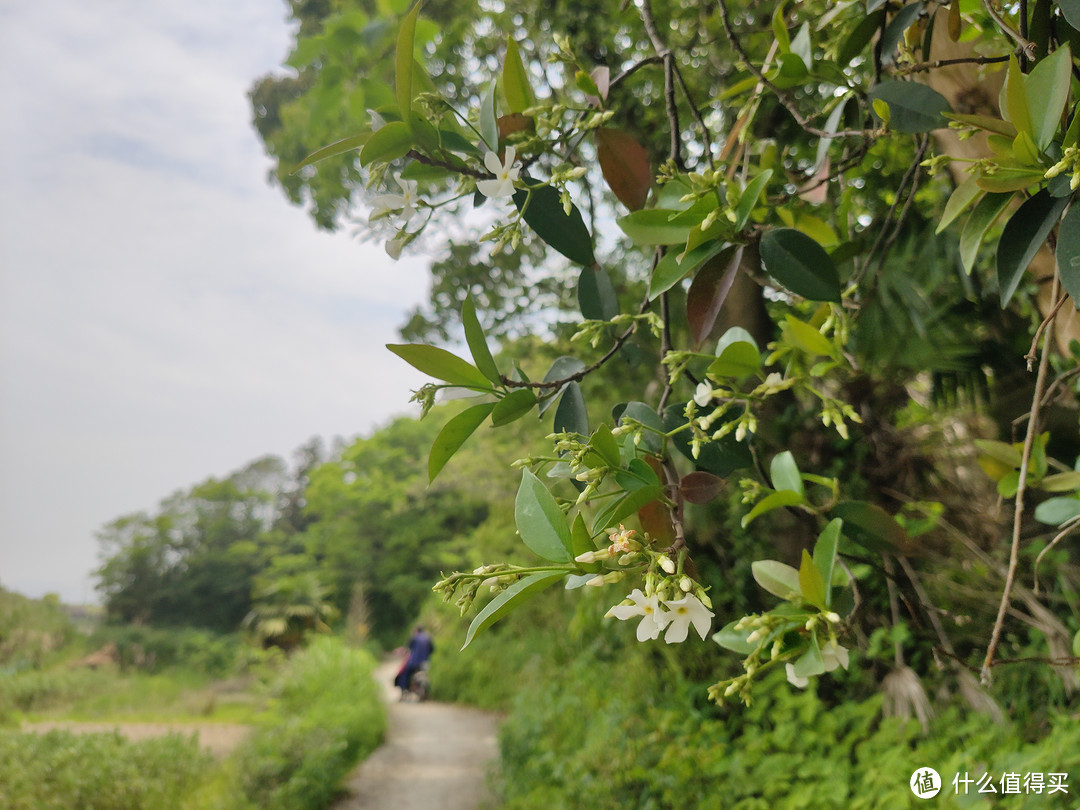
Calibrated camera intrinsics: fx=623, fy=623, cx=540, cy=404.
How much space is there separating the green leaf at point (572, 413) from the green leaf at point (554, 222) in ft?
0.31

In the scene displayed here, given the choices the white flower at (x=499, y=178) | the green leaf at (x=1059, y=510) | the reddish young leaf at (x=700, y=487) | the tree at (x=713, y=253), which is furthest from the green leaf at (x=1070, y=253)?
the green leaf at (x=1059, y=510)

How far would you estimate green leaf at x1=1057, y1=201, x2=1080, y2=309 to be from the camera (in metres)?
0.35

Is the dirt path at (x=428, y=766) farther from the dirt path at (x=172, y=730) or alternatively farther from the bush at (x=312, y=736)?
the dirt path at (x=172, y=730)

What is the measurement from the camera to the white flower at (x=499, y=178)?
15.4 inches

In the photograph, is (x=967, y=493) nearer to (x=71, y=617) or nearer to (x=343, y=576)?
(x=71, y=617)

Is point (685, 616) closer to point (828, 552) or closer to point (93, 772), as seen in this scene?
point (828, 552)

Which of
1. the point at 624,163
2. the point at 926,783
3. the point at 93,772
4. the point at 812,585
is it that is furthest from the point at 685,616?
the point at 93,772

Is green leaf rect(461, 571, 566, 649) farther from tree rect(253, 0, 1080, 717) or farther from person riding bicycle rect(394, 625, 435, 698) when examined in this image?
person riding bicycle rect(394, 625, 435, 698)

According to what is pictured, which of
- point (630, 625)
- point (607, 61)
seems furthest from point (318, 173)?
point (630, 625)

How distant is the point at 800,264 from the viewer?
42 centimetres

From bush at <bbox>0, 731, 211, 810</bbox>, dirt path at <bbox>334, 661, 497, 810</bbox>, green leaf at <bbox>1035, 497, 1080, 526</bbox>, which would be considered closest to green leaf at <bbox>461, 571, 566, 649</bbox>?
green leaf at <bbox>1035, 497, 1080, 526</bbox>

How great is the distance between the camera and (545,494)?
33 cm

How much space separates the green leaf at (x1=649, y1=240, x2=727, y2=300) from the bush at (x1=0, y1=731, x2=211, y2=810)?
3.76 meters

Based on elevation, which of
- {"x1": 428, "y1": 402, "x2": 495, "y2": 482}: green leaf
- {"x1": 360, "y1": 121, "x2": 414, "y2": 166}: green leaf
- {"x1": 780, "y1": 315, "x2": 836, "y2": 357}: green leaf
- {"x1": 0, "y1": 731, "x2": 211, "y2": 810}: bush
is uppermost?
{"x1": 360, "y1": 121, "x2": 414, "y2": 166}: green leaf
